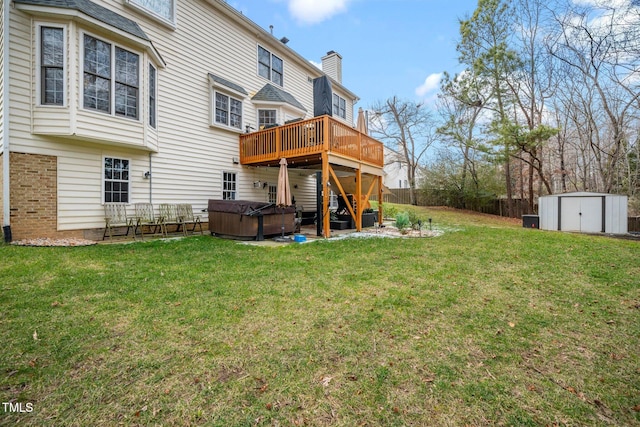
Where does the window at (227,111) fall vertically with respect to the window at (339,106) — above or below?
below

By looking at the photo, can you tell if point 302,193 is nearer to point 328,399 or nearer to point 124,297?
point 124,297

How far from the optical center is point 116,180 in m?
8.51

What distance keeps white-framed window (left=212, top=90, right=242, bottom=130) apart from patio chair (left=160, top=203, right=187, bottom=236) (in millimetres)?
3702

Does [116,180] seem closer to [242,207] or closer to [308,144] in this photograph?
[242,207]

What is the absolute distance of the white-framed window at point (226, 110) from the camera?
11211 mm

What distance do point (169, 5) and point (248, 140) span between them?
5150 millimetres

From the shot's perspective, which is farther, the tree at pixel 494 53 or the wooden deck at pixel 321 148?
the tree at pixel 494 53

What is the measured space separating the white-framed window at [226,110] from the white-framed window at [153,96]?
2.17 meters

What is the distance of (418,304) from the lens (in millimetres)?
3656

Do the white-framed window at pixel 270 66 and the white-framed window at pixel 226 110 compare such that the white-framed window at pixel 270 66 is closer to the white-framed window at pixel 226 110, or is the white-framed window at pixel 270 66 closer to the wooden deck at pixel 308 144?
the white-framed window at pixel 226 110

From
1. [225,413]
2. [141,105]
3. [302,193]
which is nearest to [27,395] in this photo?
[225,413]

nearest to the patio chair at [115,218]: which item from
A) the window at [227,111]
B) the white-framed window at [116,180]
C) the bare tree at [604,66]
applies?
the white-framed window at [116,180]

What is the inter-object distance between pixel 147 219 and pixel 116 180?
1.42 metres

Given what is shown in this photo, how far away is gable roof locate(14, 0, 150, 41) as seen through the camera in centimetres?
669
